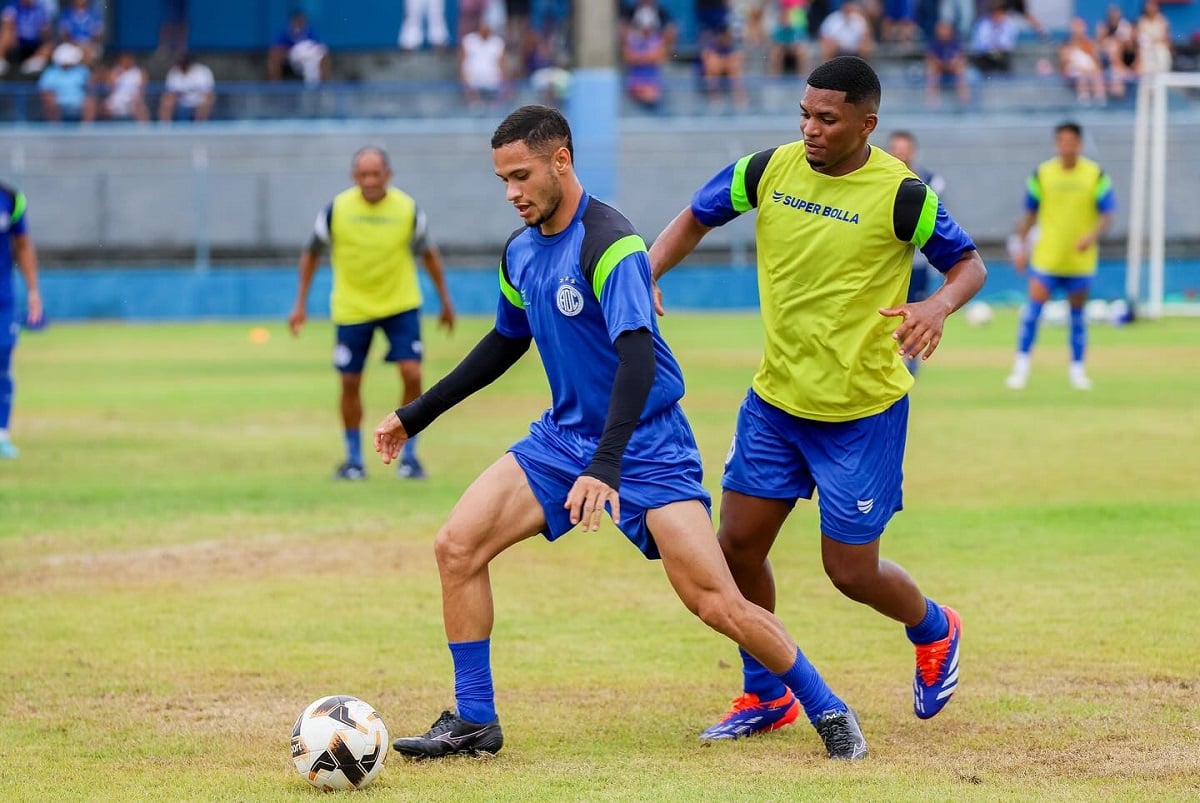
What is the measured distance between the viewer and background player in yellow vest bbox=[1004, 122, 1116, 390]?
18547 mm

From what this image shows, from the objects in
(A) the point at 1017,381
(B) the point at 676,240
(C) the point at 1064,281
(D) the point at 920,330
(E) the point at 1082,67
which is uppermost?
(E) the point at 1082,67

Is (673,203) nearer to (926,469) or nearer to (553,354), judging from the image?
(926,469)

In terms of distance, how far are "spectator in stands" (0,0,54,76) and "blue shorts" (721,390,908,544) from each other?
3205cm

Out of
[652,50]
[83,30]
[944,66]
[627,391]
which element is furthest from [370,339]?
[83,30]

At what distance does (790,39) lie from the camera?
1415 inches

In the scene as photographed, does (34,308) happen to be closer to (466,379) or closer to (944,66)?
(466,379)

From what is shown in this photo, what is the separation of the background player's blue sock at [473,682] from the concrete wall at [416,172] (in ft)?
92.9

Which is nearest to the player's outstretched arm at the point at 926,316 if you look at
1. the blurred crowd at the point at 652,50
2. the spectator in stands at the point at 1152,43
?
the blurred crowd at the point at 652,50

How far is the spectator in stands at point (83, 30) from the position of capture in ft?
116

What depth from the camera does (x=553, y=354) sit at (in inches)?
237

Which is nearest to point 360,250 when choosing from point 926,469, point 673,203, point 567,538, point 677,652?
point 567,538

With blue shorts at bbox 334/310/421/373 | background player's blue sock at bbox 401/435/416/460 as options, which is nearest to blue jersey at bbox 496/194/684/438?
blue shorts at bbox 334/310/421/373

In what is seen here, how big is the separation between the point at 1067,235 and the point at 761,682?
43.7 ft

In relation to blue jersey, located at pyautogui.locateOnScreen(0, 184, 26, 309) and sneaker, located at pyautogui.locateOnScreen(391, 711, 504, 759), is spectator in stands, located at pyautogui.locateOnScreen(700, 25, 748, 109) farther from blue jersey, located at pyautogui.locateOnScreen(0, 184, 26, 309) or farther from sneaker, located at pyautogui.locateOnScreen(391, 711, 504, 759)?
sneaker, located at pyautogui.locateOnScreen(391, 711, 504, 759)
